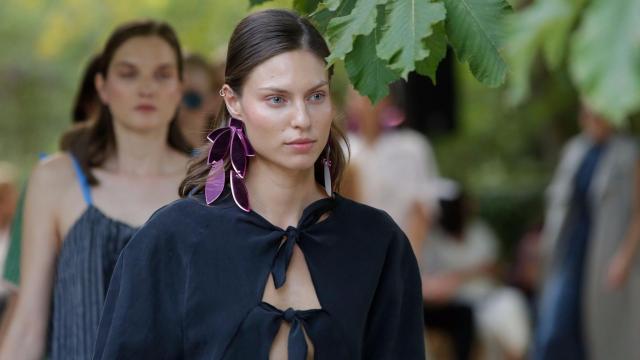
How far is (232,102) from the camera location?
12.7 ft

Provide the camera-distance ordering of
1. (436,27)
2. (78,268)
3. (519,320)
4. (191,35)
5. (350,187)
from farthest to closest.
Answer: (519,320)
(191,35)
(350,187)
(78,268)
(436,27)

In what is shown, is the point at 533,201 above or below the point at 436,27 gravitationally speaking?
below

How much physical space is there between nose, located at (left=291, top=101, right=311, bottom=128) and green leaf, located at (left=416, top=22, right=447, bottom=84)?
32cm

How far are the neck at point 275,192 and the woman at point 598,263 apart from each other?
5.54 metres

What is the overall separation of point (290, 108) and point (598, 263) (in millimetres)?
5787

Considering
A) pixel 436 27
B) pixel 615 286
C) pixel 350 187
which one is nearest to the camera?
pixel 436 27

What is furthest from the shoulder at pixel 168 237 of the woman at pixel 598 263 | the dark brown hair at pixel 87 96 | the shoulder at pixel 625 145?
the shoulder at pixel 625 145

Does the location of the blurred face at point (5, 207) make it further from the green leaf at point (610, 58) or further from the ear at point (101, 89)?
the green leaf at point (610, 58)

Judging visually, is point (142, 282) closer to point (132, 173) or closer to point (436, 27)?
point (436, 27)

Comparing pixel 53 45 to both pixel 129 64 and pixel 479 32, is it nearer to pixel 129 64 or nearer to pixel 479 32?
pixel 129 64

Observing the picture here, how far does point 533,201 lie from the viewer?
16.0 meters

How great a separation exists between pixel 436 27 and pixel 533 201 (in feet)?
41.4

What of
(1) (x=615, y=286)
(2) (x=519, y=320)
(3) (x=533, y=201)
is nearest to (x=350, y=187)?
(1) (x=615, y=286)

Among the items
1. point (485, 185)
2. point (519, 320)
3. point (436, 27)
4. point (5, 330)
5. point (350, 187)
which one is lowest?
point (485, 185)
